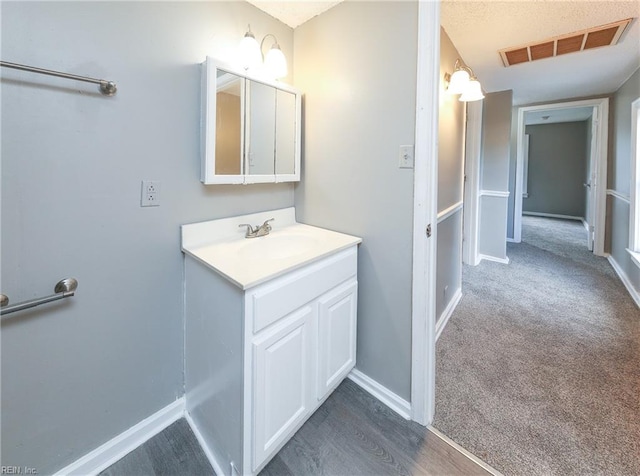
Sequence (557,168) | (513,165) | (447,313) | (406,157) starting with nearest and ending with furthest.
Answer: (406,157) < (447,313) < (513,165) < (557,168)

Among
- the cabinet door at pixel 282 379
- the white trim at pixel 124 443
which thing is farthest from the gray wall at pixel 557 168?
the white trim at pixel 124 443

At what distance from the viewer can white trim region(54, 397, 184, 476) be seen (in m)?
1.19

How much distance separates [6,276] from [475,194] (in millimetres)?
3841

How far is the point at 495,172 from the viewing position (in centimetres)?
366

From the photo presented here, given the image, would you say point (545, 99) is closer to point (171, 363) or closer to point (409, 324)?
point (409, 324)

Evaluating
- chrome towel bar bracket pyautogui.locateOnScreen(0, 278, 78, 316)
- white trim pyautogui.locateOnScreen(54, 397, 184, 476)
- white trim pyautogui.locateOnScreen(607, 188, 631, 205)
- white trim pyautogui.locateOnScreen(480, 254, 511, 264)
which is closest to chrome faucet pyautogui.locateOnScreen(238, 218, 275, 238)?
chrome towel bar bracket pyautogui.locateOnScreen(0, 278, 78, 316)

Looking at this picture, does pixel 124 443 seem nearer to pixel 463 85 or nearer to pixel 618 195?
pixel 463 85

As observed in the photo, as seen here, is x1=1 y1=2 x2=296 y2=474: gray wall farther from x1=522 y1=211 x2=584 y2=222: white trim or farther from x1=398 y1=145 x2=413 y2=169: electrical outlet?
x1=522 y1=211 x2=584 y2=222: white trim

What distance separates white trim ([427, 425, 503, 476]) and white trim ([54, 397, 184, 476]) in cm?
123

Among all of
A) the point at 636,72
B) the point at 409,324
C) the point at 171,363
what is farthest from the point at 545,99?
the point at 171,363

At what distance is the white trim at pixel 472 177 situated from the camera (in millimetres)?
3336

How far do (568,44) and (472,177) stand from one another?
1.38 metres

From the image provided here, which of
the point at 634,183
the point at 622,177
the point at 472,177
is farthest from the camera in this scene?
the point at 472,177

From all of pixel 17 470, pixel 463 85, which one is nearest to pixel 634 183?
pixel 463 85
